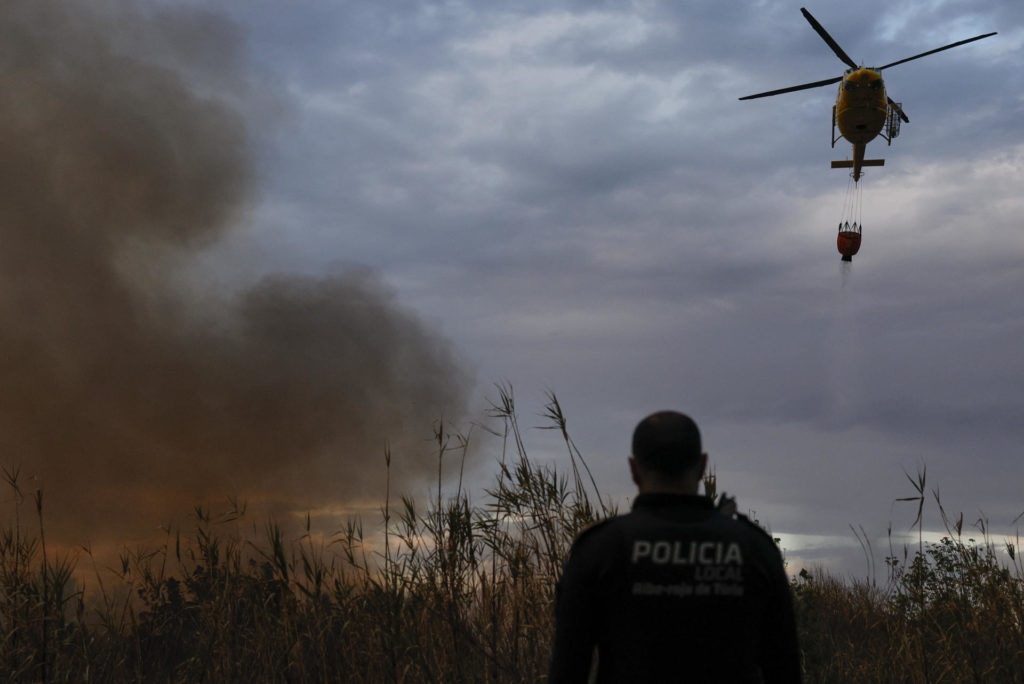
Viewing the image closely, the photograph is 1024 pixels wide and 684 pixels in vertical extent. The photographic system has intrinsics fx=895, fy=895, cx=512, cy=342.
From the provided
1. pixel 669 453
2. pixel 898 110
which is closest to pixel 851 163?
pixel 898 110

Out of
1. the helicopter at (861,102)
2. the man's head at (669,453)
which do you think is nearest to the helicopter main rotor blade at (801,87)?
the helicopter at (861,102)

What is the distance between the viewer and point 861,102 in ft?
96.4

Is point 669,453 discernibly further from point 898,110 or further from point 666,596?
point 898,110

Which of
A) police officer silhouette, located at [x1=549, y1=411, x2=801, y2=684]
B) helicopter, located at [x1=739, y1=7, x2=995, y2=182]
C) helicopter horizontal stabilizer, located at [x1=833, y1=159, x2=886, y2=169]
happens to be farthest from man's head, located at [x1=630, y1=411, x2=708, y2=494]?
helicopter horizontal stabilizer, located at [x1=833, y1=159, x2=886, y2=169]

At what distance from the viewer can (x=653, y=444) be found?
326cm

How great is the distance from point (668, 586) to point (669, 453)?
0.47m

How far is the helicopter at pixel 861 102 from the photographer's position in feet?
95.5

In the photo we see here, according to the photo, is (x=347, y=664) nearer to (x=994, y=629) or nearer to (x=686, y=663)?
(x=686, y=663)

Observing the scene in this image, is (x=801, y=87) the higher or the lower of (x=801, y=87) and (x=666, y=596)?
the higher

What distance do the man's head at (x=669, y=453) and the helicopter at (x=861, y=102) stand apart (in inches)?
1148

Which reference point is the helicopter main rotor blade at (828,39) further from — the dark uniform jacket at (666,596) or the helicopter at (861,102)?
the dark uniform jacket at (666,596)

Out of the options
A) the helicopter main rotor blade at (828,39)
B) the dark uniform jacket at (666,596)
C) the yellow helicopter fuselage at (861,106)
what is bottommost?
the dark uniform jacket at (666,596)

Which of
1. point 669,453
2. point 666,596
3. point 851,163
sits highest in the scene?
point 851,163

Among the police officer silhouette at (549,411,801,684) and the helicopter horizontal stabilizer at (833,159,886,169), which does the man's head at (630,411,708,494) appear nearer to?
the police officer silhouette at (549,411,801,684)
